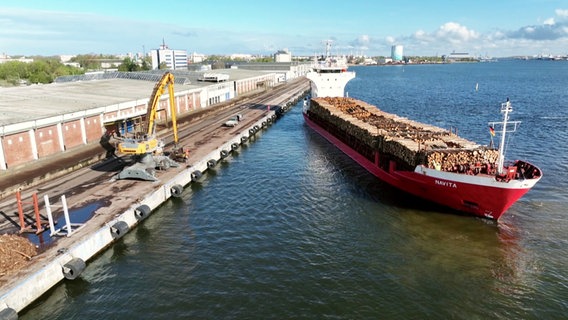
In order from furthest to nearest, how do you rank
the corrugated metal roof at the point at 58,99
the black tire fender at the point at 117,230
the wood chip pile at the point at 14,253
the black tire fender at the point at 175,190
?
the corrugated metal roof at the point at 58,99
the black tire fender at the point at 175,190
the black tire fender at the point at 117,230
the wood chip pile at the point at 14,253

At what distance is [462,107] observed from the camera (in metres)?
97.1

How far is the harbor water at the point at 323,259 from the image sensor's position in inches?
781

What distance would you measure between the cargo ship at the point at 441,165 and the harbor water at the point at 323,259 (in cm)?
153

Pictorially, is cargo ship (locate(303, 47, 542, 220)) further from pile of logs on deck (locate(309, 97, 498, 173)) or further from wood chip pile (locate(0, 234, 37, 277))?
wood chip pile (locate(0, 234, 37, 277))

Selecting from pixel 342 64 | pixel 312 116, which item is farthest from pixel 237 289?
pixel 342 64

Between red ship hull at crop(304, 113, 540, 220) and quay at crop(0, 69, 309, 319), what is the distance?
21.5m

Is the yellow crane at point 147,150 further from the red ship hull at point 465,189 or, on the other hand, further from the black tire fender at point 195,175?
the red ship hull at point 465,189

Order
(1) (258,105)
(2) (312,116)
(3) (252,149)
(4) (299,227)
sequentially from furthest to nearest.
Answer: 1. (1) (258,105)
2. (2) (312,116)
3. (3) (252,149)
4. (4) (299,227)

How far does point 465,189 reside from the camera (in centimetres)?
2934

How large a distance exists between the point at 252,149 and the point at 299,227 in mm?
28355

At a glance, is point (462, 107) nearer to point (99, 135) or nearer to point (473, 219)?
point (473, 219)

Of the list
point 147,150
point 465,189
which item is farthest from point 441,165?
point 147,150

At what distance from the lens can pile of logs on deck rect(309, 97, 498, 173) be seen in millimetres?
31281

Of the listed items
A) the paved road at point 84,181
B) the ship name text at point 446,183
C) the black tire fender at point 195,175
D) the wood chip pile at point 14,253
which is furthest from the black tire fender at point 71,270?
the ship name text at point 446,183
